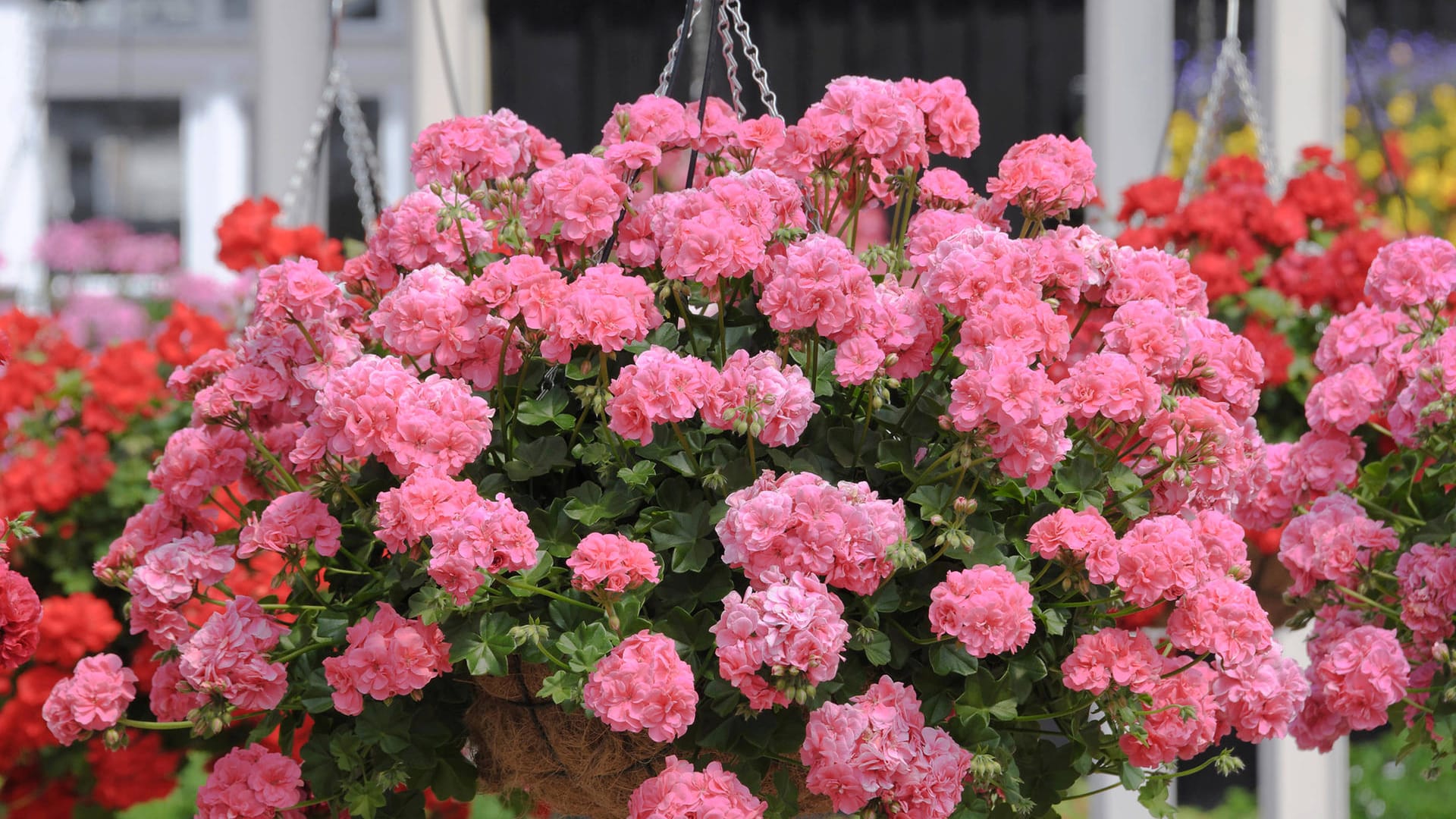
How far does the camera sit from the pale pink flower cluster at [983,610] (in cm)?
98

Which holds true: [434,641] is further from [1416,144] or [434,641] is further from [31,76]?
[1416,144]

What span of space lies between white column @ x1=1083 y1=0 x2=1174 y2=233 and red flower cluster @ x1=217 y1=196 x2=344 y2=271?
1.23 metres

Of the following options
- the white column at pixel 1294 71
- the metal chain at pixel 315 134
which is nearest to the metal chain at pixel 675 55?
the metal chain at pixel 315 134

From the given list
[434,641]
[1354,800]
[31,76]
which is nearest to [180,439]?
[434,641]

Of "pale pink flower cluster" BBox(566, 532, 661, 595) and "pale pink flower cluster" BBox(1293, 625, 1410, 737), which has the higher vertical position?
"pale pink flower cluster" BBox(566, 532, 661, 595)

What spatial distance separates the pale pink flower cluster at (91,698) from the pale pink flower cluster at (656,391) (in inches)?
20.6

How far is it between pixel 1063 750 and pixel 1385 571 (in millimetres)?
451

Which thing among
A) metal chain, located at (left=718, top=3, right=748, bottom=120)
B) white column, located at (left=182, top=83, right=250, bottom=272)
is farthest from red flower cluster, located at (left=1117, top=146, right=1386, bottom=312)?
white column, located at (left=182, top=83, right=250, bottom=272)

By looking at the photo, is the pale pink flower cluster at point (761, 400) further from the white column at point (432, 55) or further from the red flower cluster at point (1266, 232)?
the white column at point (432, 55)

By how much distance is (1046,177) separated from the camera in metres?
1.15

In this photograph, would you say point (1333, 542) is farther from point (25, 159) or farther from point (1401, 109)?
point (25, 159)

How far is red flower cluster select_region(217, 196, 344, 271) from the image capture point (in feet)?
6.42

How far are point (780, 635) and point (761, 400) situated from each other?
167 mm

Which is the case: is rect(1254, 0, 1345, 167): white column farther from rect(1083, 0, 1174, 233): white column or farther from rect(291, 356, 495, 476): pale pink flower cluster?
rect(291, 356, 495, 476): pale pink flower cluster
